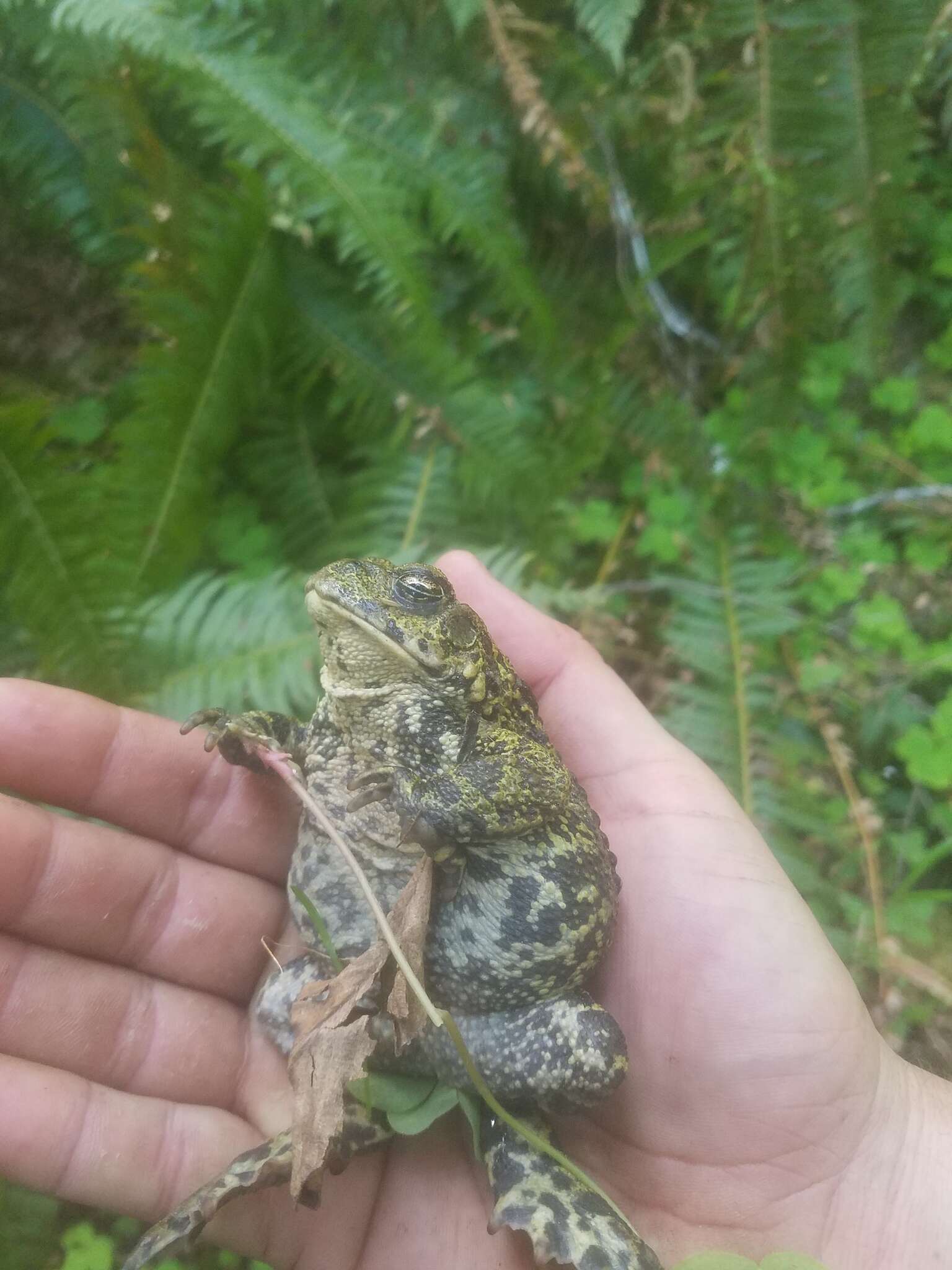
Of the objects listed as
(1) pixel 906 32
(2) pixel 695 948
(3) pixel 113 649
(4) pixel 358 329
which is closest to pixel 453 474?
(4) pixel 358 329

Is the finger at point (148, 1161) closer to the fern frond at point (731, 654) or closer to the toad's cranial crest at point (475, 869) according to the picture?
the toad's cranial crest at point (475, 869)

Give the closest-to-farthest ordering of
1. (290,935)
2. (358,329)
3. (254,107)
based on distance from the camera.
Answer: (290,935) → (254,107) → (358,329)

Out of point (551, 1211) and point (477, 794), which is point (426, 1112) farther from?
point (477, 794)

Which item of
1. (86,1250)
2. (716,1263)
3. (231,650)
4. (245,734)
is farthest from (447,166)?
(86,1250)

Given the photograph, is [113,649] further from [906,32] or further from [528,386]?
[906,32]

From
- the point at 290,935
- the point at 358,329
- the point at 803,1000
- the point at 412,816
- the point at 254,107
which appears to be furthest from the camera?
the point at 358,329
